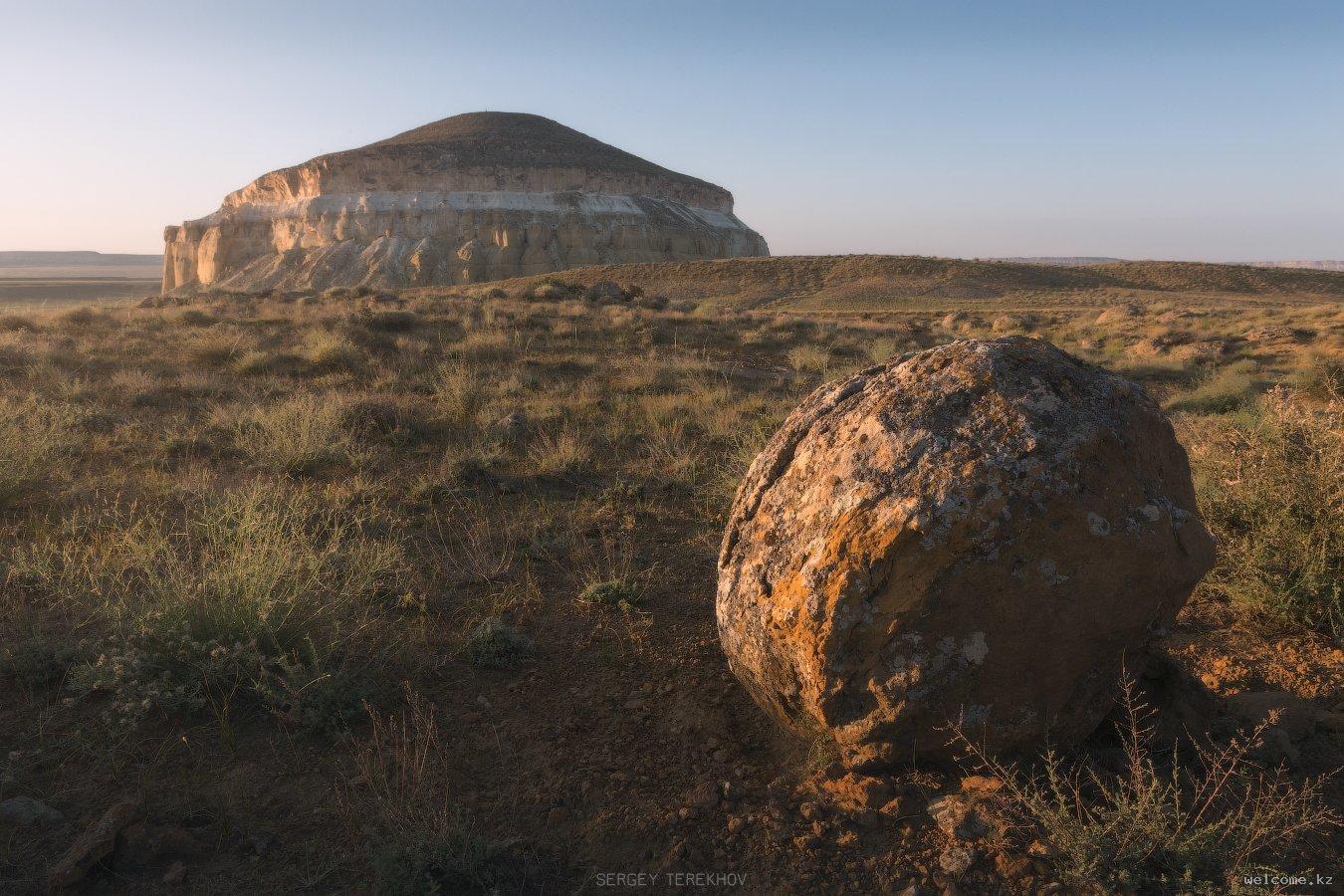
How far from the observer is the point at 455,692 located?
2914 mm

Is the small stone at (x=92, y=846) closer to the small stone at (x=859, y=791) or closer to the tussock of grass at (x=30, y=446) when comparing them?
the small stone at (x=859, y=791)

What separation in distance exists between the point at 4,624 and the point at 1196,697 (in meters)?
4.62

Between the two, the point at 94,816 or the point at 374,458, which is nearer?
the point at 94,816

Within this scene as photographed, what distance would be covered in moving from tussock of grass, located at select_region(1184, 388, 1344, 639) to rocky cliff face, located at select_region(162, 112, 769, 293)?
2087 inches

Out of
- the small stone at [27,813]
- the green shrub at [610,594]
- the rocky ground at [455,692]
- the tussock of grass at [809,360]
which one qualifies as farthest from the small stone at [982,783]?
the tussock of grass at [809,360]

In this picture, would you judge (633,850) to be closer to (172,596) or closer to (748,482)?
(748,482)

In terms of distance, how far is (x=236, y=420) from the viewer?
6.80 metres

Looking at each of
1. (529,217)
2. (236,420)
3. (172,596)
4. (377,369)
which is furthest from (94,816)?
(529,217)

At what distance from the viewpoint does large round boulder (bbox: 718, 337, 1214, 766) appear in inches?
84.8

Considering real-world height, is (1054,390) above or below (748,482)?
above

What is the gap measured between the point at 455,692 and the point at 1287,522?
3.74 m

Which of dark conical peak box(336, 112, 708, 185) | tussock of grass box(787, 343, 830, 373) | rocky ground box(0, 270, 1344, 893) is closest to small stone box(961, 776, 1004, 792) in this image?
rocky ground box(0, 270, 1344, 893)

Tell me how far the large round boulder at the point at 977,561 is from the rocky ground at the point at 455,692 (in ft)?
0.85

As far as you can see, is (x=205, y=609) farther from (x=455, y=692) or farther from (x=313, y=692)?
(x=455, y=692)
